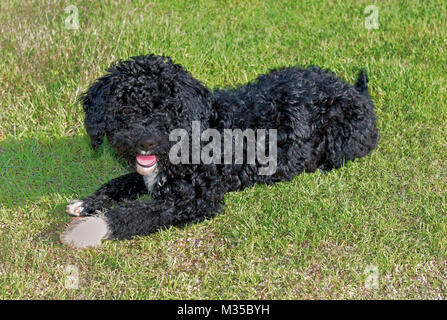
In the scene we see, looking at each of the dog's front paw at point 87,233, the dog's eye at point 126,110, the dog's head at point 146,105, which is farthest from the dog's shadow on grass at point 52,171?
the dog's eye at point 126,110

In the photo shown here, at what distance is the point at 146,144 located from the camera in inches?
164

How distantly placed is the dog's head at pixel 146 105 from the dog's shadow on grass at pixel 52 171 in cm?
120

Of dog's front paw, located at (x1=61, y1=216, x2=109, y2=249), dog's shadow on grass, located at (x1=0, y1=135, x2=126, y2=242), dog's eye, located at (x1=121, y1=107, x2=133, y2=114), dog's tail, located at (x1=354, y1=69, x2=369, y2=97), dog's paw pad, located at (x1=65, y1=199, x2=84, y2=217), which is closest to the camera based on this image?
dog's eye, located at (x1=121, y1=107, x2=133, y2=114)

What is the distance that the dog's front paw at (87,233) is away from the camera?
4336 millimetres

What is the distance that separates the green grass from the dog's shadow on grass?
0.06 ft

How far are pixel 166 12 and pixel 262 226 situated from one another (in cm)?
546

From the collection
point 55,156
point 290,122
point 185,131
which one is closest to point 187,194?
point 185,131

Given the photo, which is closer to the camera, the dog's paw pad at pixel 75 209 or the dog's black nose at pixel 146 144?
the dog's black nose at pixel 146 144

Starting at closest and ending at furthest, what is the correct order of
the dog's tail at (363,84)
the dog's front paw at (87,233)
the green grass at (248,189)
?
the green grass at (248,189) < the dog's front paw at (87,233) < the dog's tail at (363,84)
